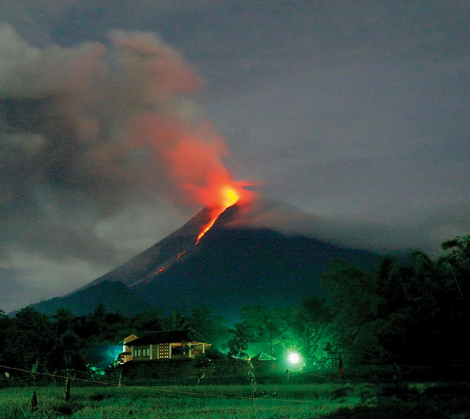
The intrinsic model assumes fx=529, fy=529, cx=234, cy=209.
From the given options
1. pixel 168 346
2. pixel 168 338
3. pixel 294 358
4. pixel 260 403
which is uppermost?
pixel 168 338

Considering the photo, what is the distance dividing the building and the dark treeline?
5.36m

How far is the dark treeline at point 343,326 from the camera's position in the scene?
37.7 m

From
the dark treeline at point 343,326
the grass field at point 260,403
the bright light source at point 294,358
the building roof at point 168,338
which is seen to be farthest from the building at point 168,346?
the grass field at point 260,403

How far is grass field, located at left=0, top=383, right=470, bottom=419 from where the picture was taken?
68.0ft

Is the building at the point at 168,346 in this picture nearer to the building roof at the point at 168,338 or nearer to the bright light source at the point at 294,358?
the building roof at the point at 168,338

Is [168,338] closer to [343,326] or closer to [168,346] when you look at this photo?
[168,346]

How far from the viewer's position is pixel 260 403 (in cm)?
2700

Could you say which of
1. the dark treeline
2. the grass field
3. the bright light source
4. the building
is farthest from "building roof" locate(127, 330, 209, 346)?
the grass field


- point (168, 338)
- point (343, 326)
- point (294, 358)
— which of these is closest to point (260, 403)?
point (343, 326)

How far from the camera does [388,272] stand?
5209 cm

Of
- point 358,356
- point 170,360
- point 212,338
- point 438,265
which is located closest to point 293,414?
point 438,265

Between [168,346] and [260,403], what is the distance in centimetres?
4081

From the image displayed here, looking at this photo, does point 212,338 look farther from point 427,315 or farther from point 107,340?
point 427,315

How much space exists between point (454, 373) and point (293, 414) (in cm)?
1890
